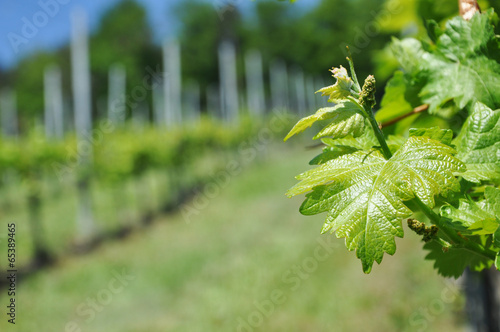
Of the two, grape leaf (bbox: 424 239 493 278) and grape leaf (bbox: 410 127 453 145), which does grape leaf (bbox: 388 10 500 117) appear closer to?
grape leaf (bbox: 410 127 453 145)

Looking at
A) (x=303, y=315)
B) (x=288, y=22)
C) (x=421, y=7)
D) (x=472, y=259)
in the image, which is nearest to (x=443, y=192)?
(x=472, y=259)

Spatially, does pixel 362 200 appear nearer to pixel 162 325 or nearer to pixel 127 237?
pixel 162 325

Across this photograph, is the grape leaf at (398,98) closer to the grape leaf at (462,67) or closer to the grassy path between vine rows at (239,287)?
the grape leaf at (462,67)

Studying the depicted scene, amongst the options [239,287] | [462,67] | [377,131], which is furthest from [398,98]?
[239,287]

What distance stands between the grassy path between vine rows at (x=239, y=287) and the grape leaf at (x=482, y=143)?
10.8 feet

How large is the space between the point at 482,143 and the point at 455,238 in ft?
0.49

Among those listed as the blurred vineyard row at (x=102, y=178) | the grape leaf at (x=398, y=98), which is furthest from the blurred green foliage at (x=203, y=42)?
the grape leaf at (x=398, y=98)

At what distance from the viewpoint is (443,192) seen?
567 millimetres

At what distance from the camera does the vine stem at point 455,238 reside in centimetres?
61

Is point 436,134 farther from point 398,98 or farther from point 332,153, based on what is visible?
point 398,98

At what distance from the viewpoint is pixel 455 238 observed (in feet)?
2.12

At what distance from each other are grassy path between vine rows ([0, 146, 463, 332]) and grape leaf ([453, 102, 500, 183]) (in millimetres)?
3294

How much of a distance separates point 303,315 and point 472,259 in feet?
14.6

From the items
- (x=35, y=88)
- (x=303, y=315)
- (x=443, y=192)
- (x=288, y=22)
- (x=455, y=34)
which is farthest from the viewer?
(x=288, y=22)
